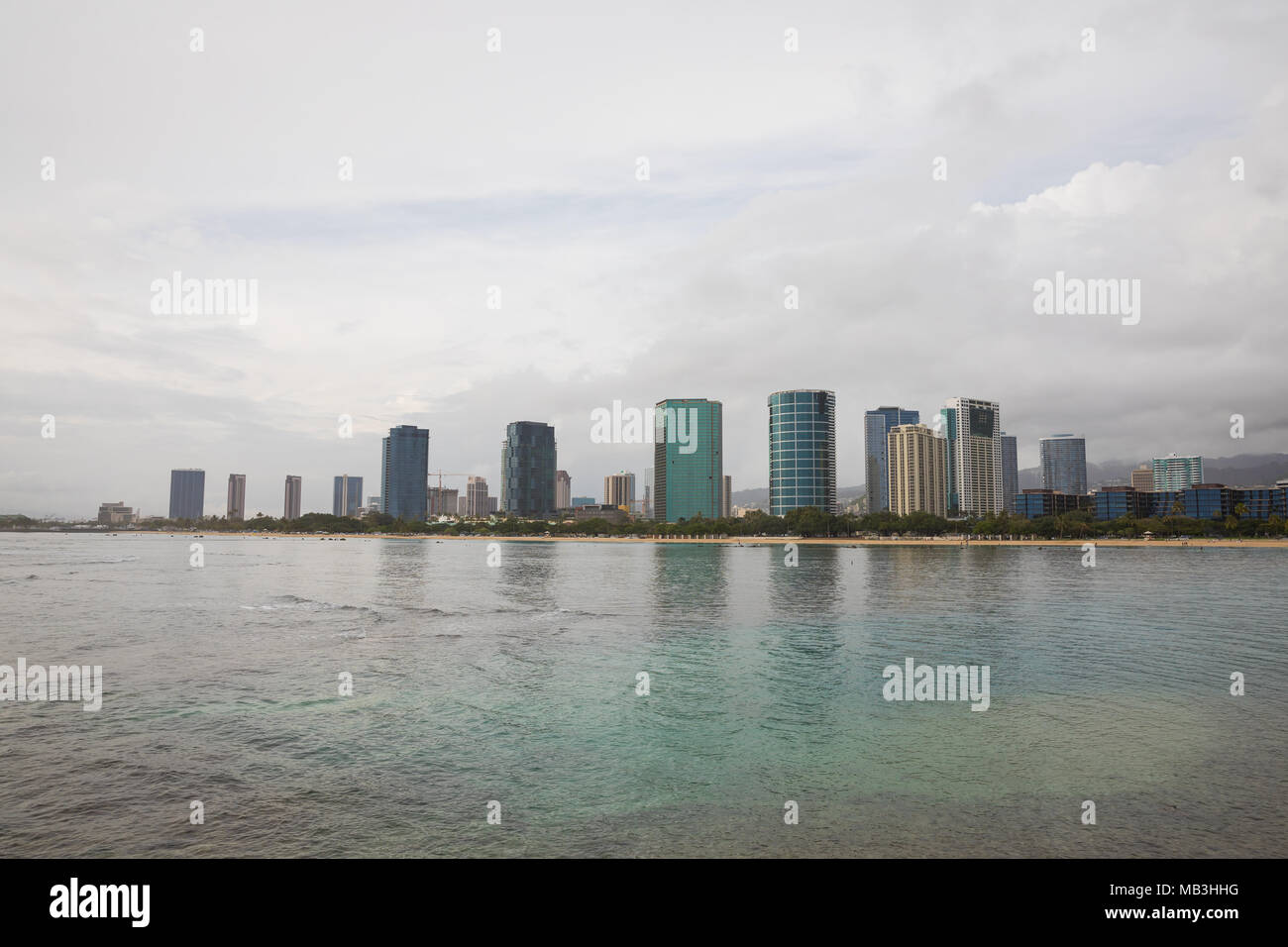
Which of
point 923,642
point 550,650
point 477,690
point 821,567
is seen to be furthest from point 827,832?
point 821,567

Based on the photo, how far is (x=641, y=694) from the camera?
3062cm

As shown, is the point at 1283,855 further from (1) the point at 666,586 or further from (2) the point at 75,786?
(1) the point at 666,586

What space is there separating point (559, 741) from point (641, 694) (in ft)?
24.6

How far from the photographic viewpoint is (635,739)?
2408cm

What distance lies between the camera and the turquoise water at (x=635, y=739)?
16.4 m

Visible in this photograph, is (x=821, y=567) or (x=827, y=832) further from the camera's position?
(x=821, y=567)

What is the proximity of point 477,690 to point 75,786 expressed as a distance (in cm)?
1427

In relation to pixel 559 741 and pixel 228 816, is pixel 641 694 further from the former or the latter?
pixel 228 816

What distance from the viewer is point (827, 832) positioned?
16.4 metres

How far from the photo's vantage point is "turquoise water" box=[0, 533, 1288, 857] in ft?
53.7
